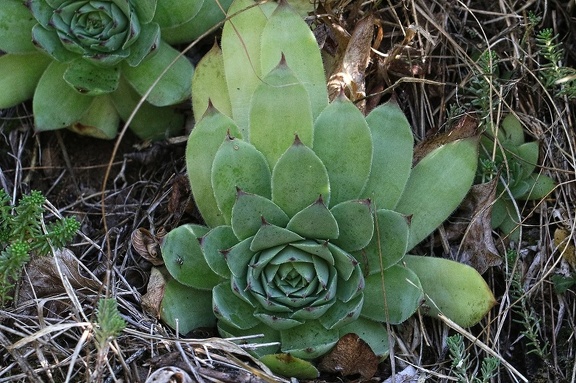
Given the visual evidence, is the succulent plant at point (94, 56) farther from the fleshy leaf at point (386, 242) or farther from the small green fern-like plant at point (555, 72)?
the small green fern-like plant at point (555, 72)

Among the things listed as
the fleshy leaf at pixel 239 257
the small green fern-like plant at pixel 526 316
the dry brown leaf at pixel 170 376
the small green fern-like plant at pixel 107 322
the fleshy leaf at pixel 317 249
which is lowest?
the small green fern-like plant at pixel 526 316

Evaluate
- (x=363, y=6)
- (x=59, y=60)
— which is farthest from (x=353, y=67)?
(x=59, y=60)

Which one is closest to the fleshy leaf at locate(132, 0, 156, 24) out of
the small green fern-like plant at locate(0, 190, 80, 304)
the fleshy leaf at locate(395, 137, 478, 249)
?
the small green fern-like plant at locate(0, 190, 80, 304)

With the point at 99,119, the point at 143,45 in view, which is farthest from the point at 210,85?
the point at 99,119

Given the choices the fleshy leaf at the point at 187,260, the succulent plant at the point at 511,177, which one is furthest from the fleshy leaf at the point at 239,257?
the succulent plant at the point at 511,177

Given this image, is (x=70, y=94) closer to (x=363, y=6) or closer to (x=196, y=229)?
(x=196, y=229)

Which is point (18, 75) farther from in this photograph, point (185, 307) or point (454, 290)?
point (454, 290)

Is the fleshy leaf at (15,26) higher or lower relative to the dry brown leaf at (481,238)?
higher
